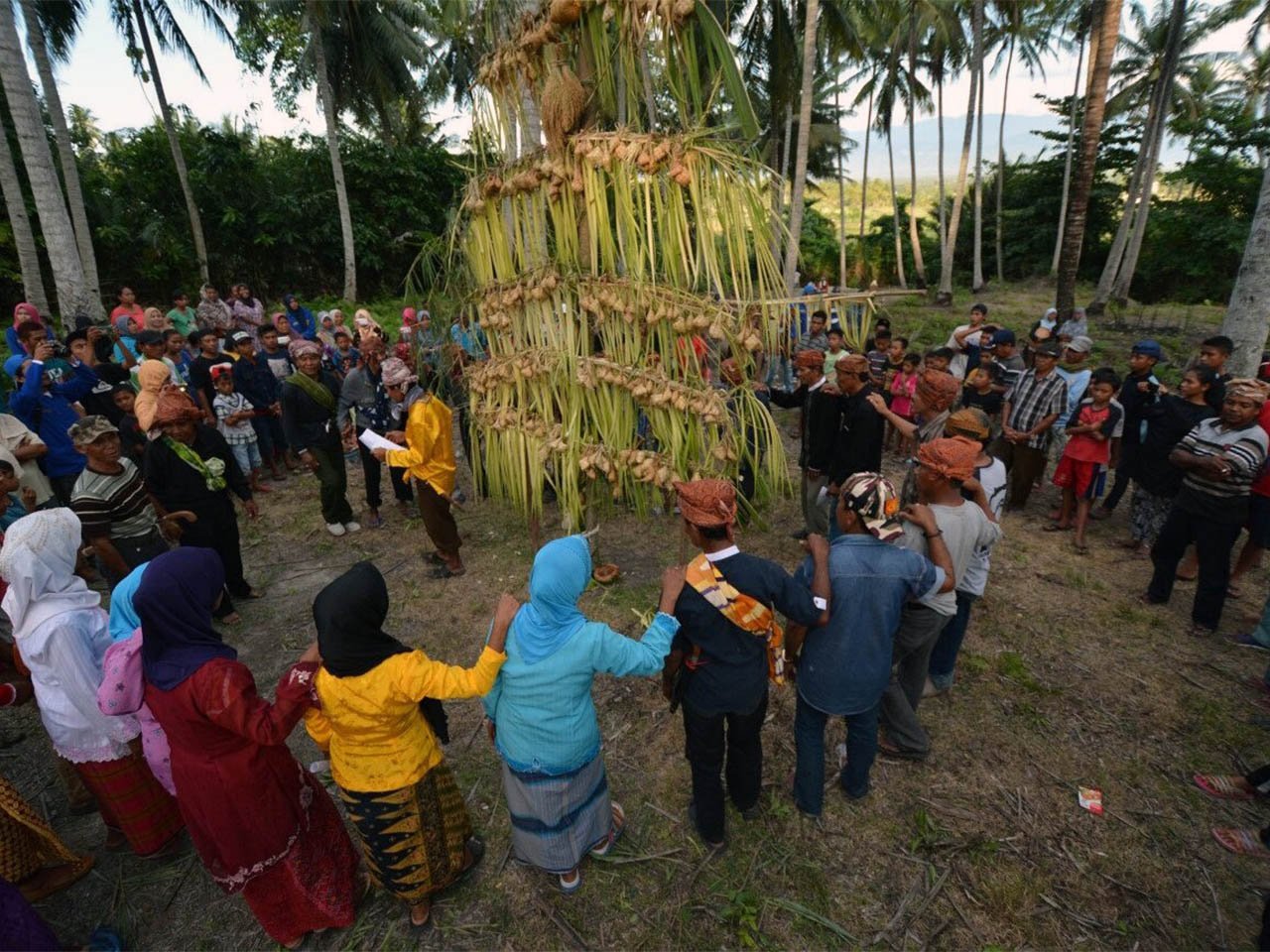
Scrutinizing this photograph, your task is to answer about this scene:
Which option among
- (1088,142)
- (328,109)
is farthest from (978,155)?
(328,109)

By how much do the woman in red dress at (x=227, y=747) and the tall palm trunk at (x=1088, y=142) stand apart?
12.3 meters

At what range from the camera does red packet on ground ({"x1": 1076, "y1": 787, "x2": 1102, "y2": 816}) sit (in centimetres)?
301

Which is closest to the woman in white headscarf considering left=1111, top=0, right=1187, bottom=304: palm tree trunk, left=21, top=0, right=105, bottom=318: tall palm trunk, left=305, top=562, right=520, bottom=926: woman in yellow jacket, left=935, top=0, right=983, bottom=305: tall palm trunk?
left=305, top=562, right=520, bottom=926: woman in yellow jacket

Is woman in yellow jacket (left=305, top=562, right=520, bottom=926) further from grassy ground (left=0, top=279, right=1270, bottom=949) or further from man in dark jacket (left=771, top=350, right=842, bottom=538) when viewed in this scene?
man in dark jacket (left=771, top=350, right=842, bottom=538)

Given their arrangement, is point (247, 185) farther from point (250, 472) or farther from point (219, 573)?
point (219, 573)

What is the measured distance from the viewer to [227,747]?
218cm

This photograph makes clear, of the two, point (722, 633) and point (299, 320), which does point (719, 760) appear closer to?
point (722, 633)

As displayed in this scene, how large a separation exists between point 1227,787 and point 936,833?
1552 millimetres

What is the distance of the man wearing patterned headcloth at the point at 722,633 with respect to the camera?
235 centimetres

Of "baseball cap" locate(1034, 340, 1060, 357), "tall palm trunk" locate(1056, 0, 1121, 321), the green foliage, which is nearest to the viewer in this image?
"baseball cap" locate(1034, 340, 1060, 357)

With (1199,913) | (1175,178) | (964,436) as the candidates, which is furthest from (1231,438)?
(1175,178)

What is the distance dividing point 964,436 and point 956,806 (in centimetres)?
198

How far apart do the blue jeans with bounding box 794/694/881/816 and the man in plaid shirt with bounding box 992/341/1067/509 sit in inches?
171

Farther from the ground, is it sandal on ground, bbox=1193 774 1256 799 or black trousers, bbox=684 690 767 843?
black trousers, bbox=684 690 767 843
